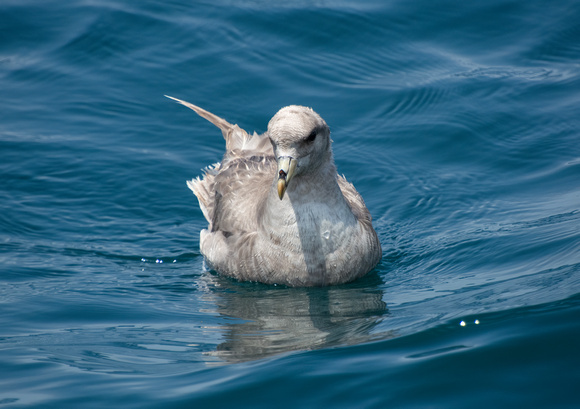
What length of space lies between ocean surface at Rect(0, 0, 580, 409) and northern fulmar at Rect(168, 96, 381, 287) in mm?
171

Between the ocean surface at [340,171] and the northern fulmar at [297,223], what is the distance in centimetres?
17

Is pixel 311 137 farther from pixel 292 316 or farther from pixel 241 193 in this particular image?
pixel 241 193

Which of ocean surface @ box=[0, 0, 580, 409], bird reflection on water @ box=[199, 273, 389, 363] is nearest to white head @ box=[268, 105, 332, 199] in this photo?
bird reflection on water @ box=[199, 273, 389, 363]

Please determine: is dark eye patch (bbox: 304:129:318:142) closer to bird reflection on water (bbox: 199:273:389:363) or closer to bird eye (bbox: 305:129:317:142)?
bird eye (bbox: 305:129:317:142)

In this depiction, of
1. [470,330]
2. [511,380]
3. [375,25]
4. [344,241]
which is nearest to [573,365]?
[511,380]

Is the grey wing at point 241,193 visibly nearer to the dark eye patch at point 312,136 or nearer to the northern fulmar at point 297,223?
the northern fulmar at point 297,223

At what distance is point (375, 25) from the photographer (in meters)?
11.5

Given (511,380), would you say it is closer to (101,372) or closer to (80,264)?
(101,372)

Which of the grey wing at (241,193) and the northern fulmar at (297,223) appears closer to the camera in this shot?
the northern fulmar at (297,223)

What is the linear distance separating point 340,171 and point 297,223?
111 inches

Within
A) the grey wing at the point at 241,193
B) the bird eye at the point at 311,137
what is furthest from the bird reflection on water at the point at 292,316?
the bird eye at the point at 311,137

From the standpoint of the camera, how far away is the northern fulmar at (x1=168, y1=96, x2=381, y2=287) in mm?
6000

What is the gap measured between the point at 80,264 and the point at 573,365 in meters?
4.42

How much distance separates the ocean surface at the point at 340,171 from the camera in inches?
186
